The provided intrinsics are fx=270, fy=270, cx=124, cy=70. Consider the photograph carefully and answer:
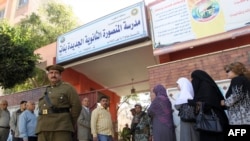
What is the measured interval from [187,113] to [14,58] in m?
6.42

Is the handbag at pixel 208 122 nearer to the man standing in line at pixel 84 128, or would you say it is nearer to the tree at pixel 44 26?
the man standing in line at pixel 84 128

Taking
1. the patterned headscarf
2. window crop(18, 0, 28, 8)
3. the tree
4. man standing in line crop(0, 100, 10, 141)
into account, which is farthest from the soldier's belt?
window crop(18, 0, 28, 8)

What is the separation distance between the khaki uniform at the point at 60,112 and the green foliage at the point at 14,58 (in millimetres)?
5034

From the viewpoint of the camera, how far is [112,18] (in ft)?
27.4

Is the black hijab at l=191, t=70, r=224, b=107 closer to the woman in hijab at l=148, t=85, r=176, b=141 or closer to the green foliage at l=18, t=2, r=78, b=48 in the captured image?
the woman in hijab at l=148, t=85, r=176, b=141

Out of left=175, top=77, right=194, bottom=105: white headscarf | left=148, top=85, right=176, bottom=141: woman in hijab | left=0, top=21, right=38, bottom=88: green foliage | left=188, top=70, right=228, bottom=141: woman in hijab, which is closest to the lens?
left=188, top=70, right=228, bottom=141: woman in hijab

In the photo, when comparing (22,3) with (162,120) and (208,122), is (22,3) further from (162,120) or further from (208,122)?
(208,122)

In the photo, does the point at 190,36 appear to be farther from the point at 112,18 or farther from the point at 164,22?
the point at 112,18

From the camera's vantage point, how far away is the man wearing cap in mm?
3633

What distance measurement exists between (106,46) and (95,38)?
59cm

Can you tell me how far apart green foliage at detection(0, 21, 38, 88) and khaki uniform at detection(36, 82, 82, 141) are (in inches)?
198

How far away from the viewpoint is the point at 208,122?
11.7 ft

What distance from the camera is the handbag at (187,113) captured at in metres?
3.86

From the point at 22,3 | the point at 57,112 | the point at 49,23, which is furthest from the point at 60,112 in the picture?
the point at 22,3
